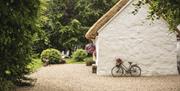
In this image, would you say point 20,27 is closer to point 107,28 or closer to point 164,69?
point 107,28

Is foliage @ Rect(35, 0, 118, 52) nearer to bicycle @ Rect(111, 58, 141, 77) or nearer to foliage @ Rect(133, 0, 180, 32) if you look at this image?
bicycle @ Rect(111, 58, 141, 77)

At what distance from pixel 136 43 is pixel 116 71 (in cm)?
212

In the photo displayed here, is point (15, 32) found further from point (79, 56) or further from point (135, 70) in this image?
point (79, 56)

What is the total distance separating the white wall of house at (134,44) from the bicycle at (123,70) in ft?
1.01

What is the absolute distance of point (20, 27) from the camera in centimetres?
1430

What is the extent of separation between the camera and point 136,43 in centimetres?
2567

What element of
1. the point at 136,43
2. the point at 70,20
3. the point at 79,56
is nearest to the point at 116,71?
the point at 136,43

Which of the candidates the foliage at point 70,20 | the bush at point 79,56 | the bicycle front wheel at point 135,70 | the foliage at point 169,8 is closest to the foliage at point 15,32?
the foliage at point 169,8

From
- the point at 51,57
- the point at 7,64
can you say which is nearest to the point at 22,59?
the point at 7,64

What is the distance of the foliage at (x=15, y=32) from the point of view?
1352 centimetres

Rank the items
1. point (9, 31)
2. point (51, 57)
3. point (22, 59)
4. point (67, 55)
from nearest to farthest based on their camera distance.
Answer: point (9, 31) → point (22, 59) → point (51, 57) → point (67, 55)

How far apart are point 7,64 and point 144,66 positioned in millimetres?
12807

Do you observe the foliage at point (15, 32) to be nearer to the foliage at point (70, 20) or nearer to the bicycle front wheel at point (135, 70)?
the bicycle front wheel at point (135, 70)

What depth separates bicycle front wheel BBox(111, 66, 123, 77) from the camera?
2542cm
